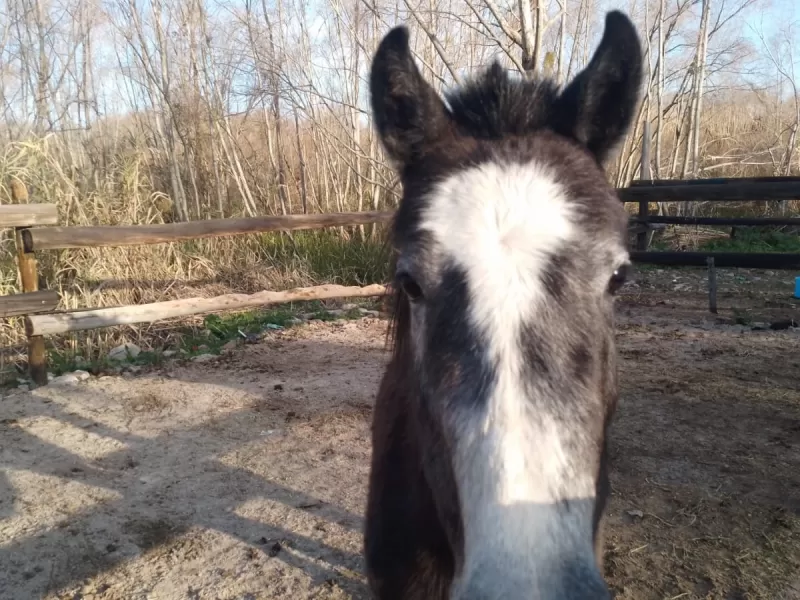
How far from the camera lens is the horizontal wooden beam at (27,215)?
17.4 ft

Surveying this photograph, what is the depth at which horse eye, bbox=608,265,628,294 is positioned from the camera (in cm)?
149

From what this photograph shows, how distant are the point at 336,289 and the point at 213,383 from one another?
2174 millimetres

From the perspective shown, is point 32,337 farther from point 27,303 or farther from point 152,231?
point 152,231

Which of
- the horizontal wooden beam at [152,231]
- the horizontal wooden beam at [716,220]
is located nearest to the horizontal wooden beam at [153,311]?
the horizontal wooden beam at [152,231]

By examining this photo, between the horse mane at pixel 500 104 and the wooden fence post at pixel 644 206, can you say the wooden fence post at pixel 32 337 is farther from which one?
the wooden fence post at pixel 644 206

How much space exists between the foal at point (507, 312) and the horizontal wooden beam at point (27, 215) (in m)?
5.09

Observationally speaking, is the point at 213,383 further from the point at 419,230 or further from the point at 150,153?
the point at 150,153

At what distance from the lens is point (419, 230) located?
1459 mm

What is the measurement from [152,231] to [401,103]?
5.01 meters

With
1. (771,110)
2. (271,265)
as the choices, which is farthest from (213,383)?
(771,110)

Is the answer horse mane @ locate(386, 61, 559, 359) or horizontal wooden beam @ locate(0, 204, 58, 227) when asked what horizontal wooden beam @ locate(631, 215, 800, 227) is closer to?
horse mane @ locate(386, 61, 559, 359)

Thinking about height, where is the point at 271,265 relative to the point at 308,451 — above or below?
above

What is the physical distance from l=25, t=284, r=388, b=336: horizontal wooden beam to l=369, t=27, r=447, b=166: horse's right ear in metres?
3.26

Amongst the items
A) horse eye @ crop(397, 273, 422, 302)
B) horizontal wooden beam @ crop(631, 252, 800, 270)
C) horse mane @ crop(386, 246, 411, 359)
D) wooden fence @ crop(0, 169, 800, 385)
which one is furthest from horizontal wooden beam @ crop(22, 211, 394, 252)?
horizontal wooden beam @ crop(631, 252, 800, 270)
